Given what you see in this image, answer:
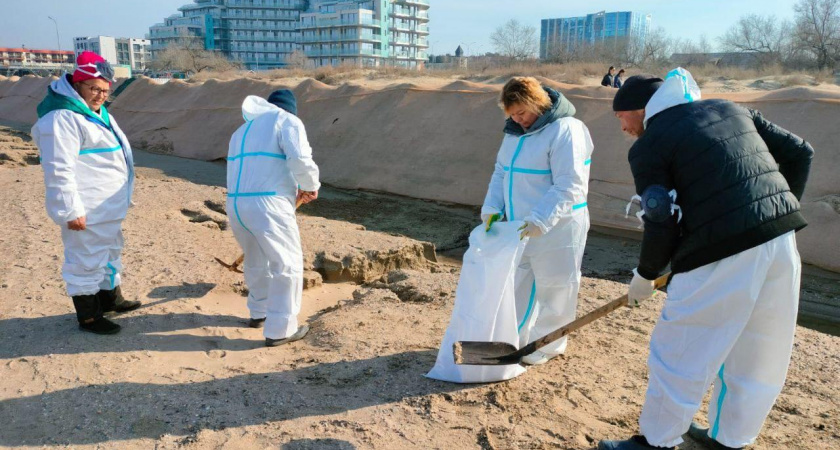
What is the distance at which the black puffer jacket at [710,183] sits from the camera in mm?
2160

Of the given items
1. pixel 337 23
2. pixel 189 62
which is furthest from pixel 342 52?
pixel 189 62

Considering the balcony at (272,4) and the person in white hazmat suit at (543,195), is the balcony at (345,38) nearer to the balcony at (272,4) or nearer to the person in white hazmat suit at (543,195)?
the balcony at (272,4)

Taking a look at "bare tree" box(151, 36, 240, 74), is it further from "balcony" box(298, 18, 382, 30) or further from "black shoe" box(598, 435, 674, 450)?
"black shoe" box(598, 435, 674, 450)

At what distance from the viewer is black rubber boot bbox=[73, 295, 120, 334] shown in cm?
367

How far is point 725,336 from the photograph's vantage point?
7.38ft

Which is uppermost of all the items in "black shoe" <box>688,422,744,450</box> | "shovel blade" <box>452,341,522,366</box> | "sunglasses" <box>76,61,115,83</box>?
"sunglasses" <box>76,61,115,83</box>

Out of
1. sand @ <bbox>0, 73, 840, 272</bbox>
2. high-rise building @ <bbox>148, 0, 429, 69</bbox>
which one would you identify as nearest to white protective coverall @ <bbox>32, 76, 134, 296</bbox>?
sand @ <bbox>0, 73, 840, 272</bbox>

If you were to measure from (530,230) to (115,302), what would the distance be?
2.80 metres

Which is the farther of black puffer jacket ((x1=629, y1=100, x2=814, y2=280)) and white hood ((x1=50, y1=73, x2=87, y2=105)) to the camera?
white hood ((x1=50, y1=73, x2=87, y2=105))

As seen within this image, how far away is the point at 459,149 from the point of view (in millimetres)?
10695

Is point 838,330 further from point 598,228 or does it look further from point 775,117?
point 775,117

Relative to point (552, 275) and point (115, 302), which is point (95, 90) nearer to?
point (115, 302)

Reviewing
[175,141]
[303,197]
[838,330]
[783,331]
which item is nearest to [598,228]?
[838,330]

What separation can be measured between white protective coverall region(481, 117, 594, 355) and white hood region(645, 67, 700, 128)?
68cm
